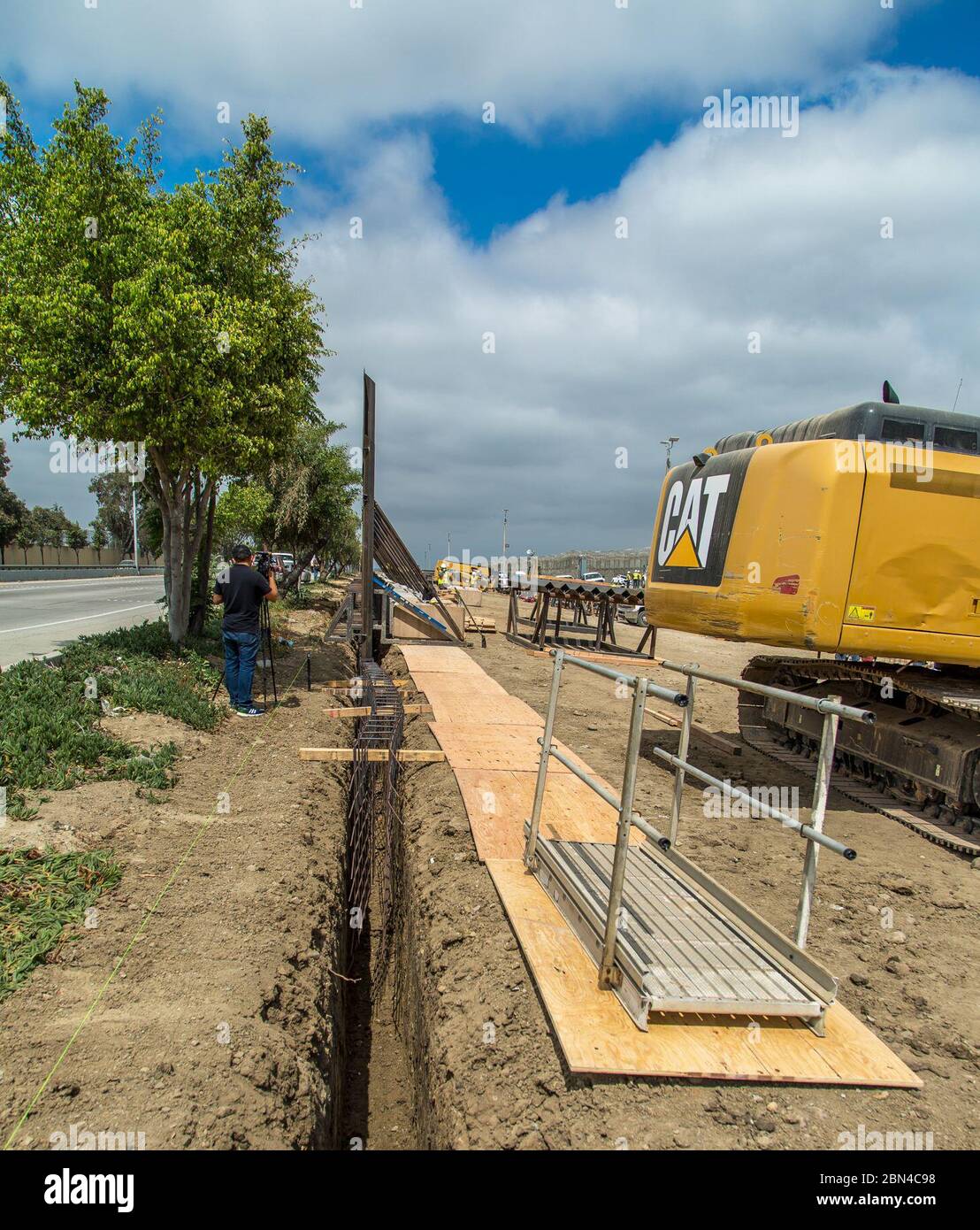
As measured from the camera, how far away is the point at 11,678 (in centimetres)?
684

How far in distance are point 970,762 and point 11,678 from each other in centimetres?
886

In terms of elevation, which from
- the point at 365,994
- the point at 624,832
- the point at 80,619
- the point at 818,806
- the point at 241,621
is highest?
the point at 241,621

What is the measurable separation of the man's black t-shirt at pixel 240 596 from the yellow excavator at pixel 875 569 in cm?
488

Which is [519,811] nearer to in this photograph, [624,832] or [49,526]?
[624,832]

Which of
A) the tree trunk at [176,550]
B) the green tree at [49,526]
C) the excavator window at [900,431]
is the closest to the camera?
the excavator window at [900,431]

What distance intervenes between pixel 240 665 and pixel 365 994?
14.8 ft

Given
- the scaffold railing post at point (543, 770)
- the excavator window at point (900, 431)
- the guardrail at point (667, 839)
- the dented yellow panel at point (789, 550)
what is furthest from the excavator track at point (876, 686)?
the scaffold railing post at point (543, 770)

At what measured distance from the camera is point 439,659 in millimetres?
13867

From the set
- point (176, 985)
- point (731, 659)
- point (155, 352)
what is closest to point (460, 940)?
point (176, 985)

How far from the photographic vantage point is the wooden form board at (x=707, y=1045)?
2898mm

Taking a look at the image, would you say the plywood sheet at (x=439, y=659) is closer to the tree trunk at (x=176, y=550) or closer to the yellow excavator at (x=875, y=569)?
the tree trunk at (x=176, y=550)

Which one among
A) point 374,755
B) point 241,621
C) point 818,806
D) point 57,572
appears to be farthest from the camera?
point 57,572

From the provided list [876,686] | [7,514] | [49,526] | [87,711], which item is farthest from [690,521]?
[49,526]

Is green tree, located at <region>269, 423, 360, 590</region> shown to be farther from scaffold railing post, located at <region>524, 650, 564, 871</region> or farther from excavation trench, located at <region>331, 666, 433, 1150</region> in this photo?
scaffold railing post, located at <region>524, 650, 564, 871</region>
